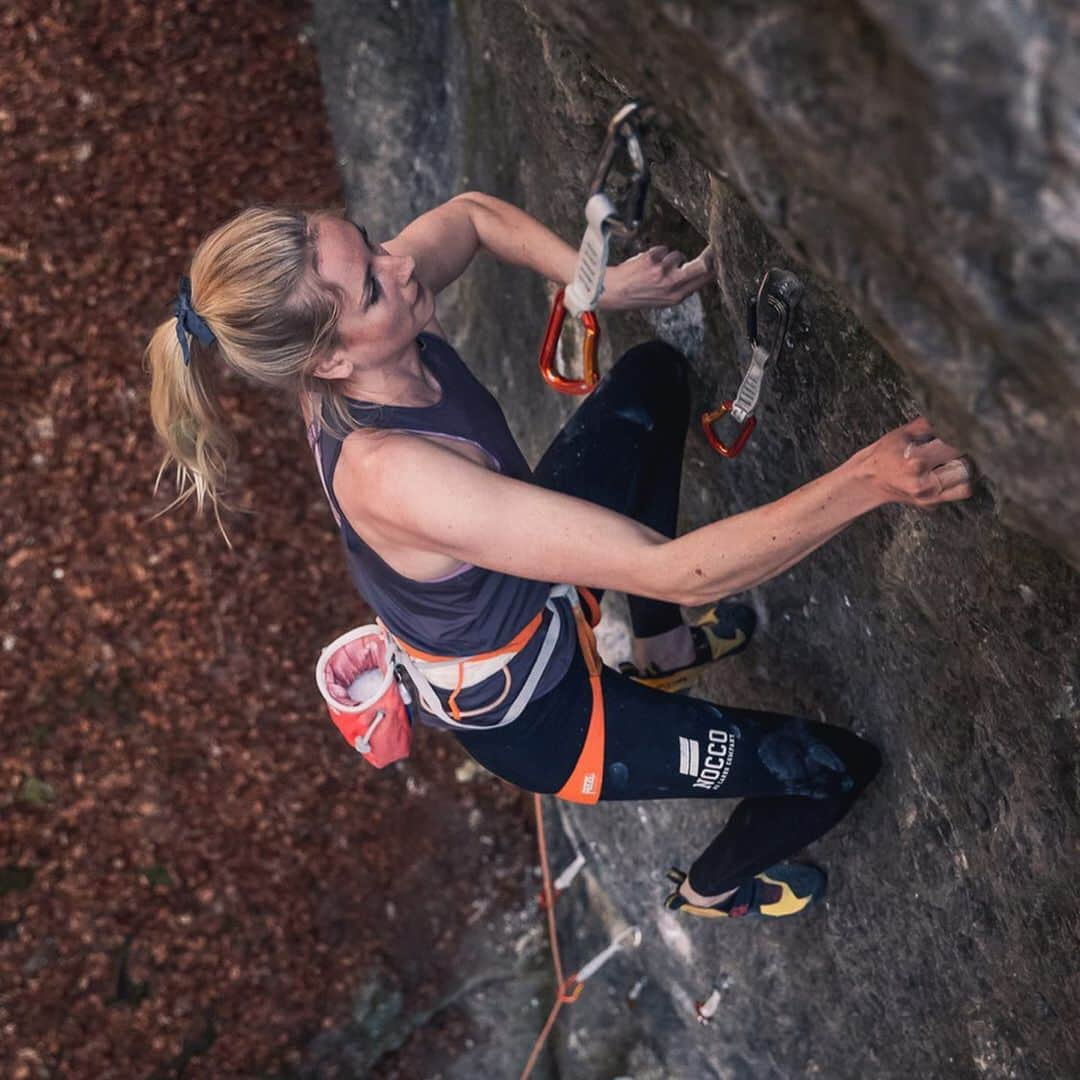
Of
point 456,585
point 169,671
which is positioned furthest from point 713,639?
point 169,671

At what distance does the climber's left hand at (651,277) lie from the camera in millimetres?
2340

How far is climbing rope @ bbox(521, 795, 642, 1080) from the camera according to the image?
4199mm

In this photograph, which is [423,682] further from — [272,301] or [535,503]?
[272,301]

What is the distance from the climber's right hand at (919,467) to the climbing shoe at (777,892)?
1.50 m

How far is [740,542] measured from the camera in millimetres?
1769

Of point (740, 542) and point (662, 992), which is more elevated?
point (740, 542)

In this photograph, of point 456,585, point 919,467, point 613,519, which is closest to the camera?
point 919,467

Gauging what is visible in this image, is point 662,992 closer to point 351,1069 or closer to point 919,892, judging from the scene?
point 351,1069

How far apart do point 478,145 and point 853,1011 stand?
9.18ft

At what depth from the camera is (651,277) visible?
2.35 metres

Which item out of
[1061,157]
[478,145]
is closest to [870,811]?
[1061,157]

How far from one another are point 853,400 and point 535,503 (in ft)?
1.96

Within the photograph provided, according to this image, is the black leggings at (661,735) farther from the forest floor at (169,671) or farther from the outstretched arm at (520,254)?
the forest floor at (169,671)

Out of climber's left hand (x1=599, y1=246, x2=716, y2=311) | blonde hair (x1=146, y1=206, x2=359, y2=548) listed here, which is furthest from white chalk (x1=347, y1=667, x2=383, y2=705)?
climber's left hand (x1=599, y1=246, x2=716, y2=311)
